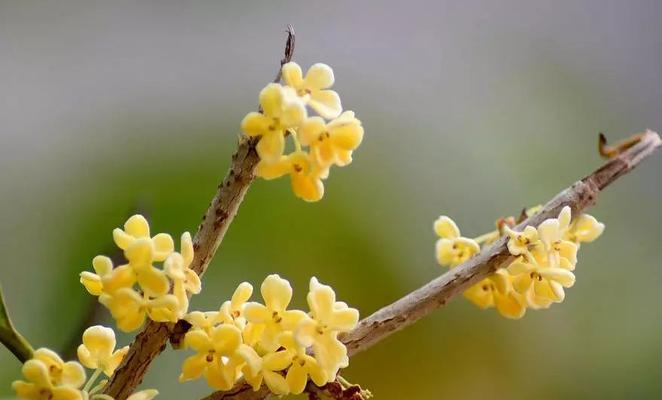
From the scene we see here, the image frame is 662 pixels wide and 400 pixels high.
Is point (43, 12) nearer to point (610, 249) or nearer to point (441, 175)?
point (441, 175)

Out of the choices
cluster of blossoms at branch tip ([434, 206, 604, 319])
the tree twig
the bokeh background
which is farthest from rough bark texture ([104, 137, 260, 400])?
the bokeh background

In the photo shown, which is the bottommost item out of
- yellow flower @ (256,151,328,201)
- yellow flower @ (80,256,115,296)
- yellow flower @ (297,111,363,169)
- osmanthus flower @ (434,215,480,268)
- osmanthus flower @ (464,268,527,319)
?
yellow flower @ (80,256,115,296)

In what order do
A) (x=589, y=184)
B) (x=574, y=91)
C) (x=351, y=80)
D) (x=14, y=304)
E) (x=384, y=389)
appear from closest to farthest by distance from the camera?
(x=589, y=184)
(x=14, y=304)
(x=384, y=389)
(x=351, y=80)
(x=574, y=91)

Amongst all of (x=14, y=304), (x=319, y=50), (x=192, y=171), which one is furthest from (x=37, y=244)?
(x=319, y=50)

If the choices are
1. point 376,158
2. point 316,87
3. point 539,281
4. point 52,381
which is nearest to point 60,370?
point 52,381

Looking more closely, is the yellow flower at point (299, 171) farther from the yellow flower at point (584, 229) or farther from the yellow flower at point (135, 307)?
the yellow flower at point (584, 229)

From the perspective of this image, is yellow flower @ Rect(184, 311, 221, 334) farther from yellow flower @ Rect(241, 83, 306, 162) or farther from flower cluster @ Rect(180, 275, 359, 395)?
yellow flower @ Rect(241, 83, 306, 162)
